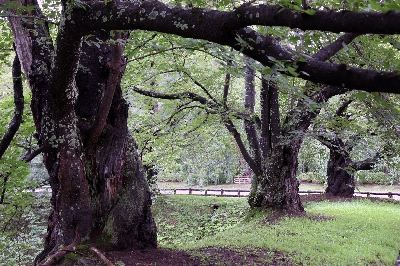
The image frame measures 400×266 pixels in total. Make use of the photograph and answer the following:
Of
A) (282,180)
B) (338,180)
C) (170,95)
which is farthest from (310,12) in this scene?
(338,180)

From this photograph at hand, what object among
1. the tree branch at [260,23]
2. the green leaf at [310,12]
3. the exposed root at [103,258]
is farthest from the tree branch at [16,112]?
the green leaf at [310,12]

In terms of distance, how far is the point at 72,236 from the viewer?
4.48 metres

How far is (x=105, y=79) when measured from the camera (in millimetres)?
4984

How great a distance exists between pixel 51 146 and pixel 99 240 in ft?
4.83

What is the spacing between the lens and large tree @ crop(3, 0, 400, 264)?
218cm

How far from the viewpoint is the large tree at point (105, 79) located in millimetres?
2180

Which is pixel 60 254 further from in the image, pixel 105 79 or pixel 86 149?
pixel 105 79

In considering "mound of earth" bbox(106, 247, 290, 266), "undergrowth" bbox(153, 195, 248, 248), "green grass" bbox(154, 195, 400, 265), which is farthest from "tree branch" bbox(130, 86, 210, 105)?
"undergrowth" bbox(153, 195, 248, 248)

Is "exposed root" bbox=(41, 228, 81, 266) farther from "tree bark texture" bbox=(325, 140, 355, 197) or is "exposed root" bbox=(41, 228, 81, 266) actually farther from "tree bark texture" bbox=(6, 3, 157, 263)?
"tree bark texture" bbox=(325, 140, 355, 197)

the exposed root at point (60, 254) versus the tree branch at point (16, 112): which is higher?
the tree branch at point (16, 112)

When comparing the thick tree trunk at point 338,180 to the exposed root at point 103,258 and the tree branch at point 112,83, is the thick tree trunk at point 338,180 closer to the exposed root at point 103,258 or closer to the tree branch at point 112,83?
the tree branch at point 112,83

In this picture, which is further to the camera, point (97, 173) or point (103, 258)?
point (97, 173)

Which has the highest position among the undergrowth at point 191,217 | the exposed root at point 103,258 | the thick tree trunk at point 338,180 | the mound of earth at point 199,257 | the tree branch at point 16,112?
the tree branch at point 16,112

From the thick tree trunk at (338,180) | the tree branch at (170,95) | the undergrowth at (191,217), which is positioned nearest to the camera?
the tree branch at (170,95)
